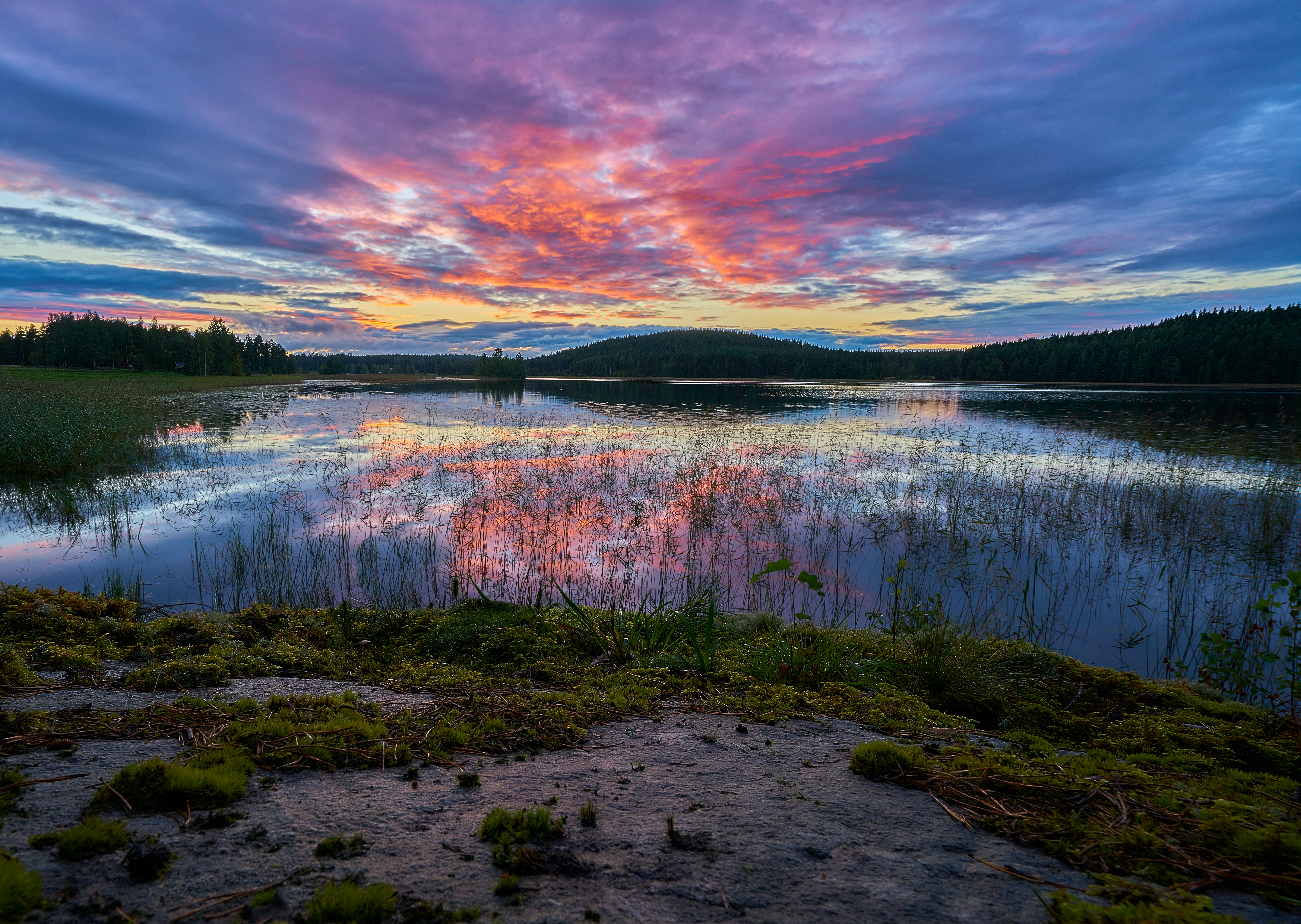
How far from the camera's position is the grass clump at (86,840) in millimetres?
1799

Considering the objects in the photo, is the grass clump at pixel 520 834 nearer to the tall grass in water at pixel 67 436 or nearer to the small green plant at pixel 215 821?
the small green plant at pixel 215 821

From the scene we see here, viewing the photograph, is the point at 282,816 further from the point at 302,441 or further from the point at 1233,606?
the point at 302,441

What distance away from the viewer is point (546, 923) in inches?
68.1


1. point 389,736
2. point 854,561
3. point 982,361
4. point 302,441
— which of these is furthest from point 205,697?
point 982,361

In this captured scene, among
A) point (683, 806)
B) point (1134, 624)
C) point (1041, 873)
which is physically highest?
point (1041, 873)

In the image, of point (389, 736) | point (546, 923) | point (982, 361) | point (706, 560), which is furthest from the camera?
point (982, 361)

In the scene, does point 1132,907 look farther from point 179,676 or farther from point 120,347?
point 120,347

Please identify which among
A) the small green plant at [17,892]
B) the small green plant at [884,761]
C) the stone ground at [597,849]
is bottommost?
the small green plant at [884,761]

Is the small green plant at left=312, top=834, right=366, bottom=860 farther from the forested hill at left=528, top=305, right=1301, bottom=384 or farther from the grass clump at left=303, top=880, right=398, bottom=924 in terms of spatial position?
the forested hill at left=528, top=305, right=1301, bottom=384

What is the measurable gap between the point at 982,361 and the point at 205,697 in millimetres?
140077

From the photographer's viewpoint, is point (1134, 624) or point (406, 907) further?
point (1134, 624)

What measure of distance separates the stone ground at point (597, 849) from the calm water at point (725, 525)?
3688 mm

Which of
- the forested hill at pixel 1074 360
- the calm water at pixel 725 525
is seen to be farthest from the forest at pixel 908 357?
the calm water at pixel 725 525

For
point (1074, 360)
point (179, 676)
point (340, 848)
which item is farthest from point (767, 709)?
point (1074, 360)
